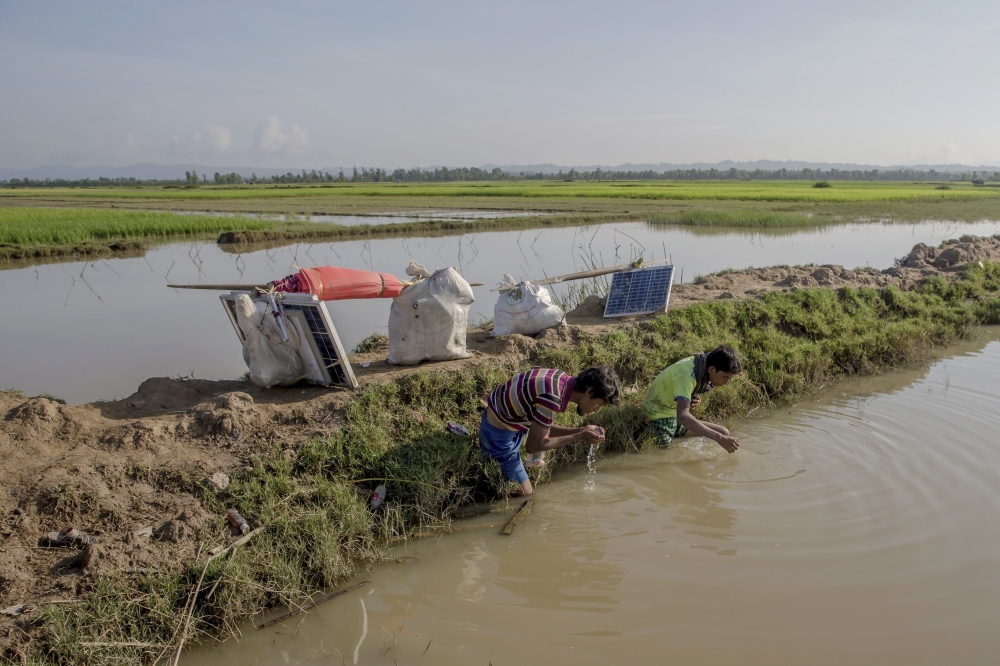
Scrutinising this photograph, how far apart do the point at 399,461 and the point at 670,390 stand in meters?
1.85

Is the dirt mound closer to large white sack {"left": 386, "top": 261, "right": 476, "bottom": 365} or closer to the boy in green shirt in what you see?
the boy in green shirt

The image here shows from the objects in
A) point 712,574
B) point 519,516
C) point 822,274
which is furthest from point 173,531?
point 822,274

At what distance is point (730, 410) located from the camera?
5.26m

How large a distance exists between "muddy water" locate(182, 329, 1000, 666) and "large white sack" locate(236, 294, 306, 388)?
164 centimetres

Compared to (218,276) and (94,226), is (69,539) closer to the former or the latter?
(218,276)

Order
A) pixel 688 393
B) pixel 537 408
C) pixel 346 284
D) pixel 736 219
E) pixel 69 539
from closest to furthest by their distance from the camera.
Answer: pixel 69 539 < pixel 537 408 < pixel 688 393 < pixel 346 284 < pixel 736 219

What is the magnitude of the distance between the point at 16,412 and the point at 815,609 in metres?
4.41

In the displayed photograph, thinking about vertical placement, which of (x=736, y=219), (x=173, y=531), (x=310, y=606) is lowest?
(x=310, y=606)

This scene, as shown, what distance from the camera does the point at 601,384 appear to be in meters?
3.20

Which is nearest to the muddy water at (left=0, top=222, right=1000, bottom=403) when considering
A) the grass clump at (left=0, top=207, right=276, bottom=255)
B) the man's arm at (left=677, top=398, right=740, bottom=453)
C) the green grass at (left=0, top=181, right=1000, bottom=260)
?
the green grass at (left=0, top=181, right=1000, bottom=260)

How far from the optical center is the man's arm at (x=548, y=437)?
3.46m

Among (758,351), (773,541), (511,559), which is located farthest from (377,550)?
(758,351)

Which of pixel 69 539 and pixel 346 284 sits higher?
pixel 346 284

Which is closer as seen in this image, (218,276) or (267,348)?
(267,348)
